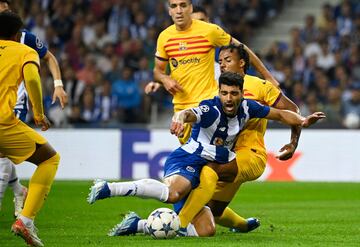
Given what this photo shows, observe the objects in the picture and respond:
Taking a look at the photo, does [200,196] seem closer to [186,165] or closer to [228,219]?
[186,165]

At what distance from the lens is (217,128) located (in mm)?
9797

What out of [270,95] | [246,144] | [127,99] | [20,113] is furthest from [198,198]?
[127,99]

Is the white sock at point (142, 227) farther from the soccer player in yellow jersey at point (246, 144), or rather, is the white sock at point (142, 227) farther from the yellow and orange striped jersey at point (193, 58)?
the yellow and orange striped jersey at point (193, 58)

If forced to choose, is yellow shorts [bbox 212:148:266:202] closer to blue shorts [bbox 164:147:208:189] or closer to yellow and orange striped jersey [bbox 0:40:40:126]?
blue shorts [bbox 164:147:208:189]

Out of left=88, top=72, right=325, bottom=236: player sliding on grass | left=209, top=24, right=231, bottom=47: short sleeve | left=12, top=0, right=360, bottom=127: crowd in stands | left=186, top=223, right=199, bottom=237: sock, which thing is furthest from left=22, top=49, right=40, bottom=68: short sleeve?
left=12, top=0, right=360, bottom=127: crowd in stands

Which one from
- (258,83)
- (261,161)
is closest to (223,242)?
(261,161)

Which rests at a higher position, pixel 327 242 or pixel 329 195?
pixel 327 242

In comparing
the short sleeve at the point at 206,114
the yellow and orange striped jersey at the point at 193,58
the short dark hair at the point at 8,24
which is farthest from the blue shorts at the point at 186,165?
the short dark hair at the point at 8,24

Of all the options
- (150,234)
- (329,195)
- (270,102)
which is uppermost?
(270,102)

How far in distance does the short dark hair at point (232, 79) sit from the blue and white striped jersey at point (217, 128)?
0.27 metres

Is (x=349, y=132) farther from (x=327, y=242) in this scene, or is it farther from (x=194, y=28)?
(x=327, y=242)

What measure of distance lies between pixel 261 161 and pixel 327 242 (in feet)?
4.66

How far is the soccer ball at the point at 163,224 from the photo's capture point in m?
9.41

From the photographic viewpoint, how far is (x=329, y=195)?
648 inches
